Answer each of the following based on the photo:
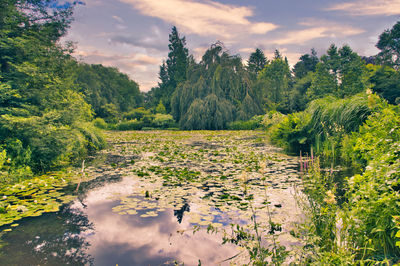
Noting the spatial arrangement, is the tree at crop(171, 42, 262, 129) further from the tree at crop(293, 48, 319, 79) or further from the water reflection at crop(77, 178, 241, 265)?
the tree at crop(293, 48, 319, 79)

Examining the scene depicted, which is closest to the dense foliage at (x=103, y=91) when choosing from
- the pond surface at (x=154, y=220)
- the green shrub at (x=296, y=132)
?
the green shrub at (x=296, y=132)

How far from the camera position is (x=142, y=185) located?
15.2ft

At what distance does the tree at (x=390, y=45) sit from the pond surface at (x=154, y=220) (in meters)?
39.1

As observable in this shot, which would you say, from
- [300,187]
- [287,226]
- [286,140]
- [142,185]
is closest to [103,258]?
[287,226]

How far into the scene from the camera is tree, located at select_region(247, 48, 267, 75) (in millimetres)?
50850

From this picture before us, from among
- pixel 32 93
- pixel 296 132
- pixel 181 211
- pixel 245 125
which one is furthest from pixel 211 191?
pixel 245 125

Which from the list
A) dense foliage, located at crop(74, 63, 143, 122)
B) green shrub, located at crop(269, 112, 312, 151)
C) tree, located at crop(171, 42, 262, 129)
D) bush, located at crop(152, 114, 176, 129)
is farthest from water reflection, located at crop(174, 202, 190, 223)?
dense foliage, located at crop(74, 63, 143, 122)

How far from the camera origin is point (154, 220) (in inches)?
122

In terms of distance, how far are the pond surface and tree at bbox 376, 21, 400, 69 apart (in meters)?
39.1

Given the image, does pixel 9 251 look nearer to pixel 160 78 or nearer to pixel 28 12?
pixel 28 12

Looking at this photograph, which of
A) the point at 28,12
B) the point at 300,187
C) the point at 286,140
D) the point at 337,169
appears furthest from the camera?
the point at 286,140

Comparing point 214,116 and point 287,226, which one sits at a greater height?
point 214,116

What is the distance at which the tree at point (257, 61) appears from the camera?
2002 inches

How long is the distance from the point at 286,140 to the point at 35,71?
7.72 m
